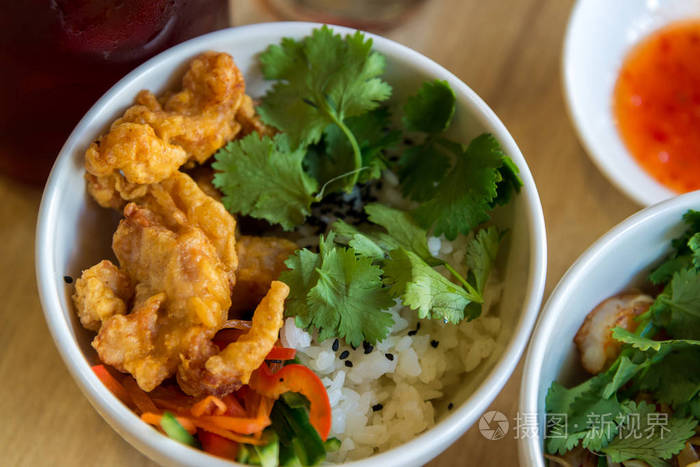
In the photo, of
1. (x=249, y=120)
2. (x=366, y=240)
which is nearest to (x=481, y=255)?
(x=366, y=240)

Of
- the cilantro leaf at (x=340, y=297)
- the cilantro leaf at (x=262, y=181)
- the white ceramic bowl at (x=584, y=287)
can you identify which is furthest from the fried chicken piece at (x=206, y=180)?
the white ceramic bowl at (x=584, y=287)

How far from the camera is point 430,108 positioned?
1.63m

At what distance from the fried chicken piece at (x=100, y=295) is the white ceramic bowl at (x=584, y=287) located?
29.1 inches

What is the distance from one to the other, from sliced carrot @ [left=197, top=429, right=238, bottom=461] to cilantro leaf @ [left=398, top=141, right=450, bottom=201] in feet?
2.17

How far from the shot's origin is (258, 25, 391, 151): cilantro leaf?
1615mm

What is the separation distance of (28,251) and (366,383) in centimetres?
90

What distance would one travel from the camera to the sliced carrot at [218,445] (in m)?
1.32

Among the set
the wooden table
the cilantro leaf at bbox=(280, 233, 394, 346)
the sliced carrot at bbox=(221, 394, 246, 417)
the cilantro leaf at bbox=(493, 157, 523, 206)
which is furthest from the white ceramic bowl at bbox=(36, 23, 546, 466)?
the wooden table

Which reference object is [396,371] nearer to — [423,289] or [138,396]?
[423,289]

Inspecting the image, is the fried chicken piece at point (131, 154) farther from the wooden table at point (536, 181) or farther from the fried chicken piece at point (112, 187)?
the wooden table at point (536, 181)

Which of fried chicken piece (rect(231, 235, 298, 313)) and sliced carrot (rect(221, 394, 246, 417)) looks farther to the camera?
fried chicken piece (rect(231, 235, 298, 313))

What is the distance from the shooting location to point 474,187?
1.54 m

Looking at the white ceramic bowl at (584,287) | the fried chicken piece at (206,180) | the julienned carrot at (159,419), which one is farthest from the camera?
the fried chicken piece at (206,180)

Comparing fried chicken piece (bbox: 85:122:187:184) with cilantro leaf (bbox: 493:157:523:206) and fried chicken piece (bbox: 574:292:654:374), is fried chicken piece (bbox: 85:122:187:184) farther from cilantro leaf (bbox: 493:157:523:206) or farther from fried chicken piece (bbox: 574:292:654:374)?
fried chicken piece (bbox: 574:292:654:374)
